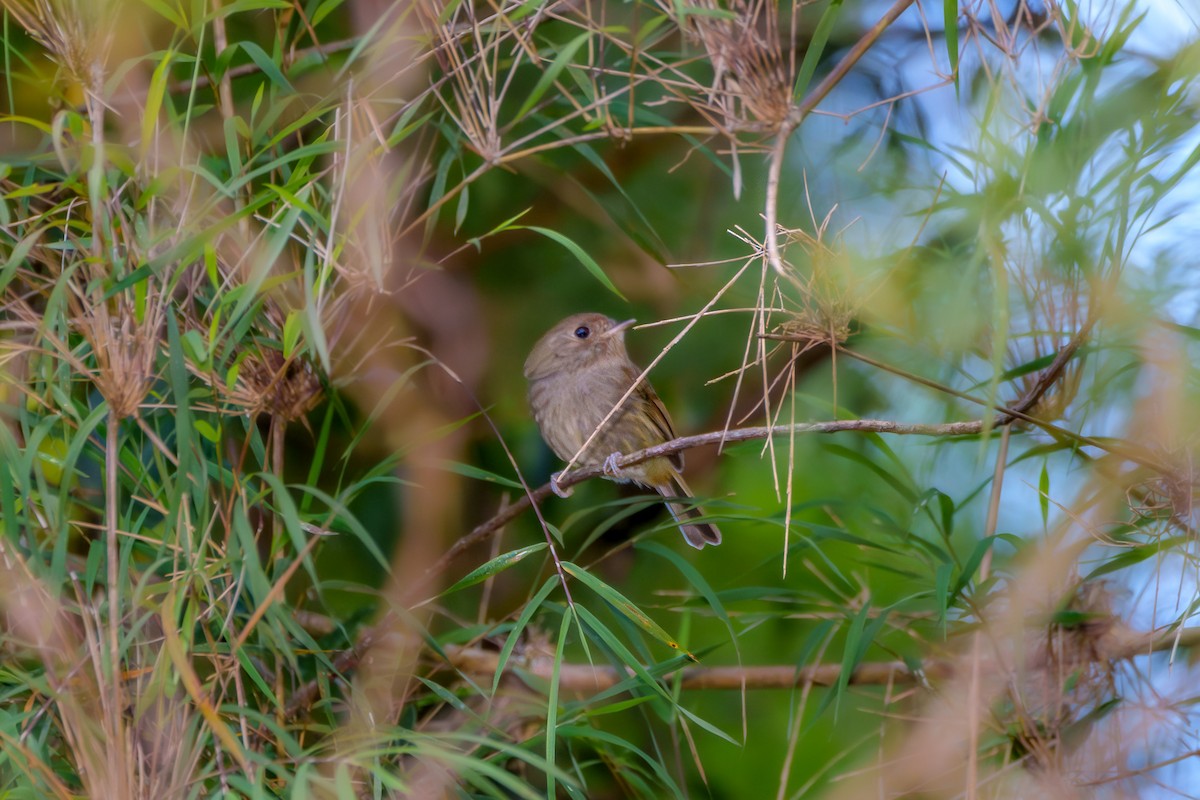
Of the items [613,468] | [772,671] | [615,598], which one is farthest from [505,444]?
[772,671]

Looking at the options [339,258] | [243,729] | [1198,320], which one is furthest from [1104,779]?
[339,258]

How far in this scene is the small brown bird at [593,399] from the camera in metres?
4.10

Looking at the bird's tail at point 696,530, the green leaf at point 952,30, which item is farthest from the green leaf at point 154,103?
the bird's tail at point 696,530

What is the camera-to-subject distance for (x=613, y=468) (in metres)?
3.27

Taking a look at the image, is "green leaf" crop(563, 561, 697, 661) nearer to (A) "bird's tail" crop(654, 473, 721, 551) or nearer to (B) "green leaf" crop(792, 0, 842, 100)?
(B) "green leaf" crop(792, 0, 842, 100)

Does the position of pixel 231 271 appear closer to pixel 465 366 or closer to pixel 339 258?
pixel 339 258

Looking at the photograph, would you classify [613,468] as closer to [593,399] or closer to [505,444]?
[505,444]

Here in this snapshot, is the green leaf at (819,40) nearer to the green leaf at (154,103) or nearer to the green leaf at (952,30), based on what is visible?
the green leaf at (952,30)

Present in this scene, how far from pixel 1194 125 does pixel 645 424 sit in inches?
87.7

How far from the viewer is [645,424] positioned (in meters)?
4.23

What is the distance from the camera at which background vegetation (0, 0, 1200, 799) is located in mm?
2209

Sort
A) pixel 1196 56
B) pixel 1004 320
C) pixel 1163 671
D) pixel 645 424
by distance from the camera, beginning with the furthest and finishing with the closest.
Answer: pixel 645 424
pixel 1163 671
pixel 1196 56
pixel 1004 320

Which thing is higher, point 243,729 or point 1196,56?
point 1196,56

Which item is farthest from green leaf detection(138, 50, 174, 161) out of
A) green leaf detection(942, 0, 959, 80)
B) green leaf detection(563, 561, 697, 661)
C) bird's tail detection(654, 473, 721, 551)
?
bird's tail detection(654, 473, 721, 551)
